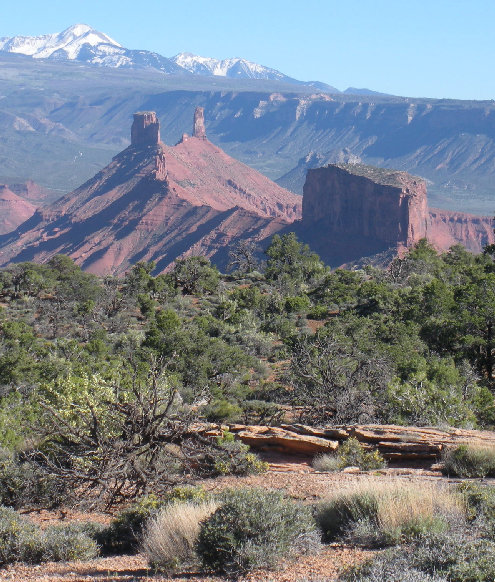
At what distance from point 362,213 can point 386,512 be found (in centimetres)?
10269

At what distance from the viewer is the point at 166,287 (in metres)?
42.6

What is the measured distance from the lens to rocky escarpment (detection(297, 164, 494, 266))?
4067 inches

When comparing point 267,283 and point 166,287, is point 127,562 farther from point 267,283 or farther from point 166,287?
point 267,283

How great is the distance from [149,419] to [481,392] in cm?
1104

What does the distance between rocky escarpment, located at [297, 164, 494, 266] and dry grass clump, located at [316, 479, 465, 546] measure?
9257 cm

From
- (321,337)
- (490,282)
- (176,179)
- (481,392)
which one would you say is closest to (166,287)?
(321,337)

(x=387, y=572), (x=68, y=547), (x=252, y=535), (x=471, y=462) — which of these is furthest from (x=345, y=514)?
(x=471, y=462)

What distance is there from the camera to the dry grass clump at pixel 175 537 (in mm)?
8719

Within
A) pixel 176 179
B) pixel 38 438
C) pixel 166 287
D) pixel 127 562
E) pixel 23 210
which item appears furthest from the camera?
pixel 23 210

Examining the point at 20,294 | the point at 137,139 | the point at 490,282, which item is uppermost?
the point at 137,139

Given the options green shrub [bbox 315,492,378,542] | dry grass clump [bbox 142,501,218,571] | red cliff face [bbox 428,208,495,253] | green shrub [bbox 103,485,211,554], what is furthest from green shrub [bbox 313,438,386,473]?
red cliff face [bbox 428,208,495,253]

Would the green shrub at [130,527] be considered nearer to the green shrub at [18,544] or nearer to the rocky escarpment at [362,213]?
the green shrub at [18,544]

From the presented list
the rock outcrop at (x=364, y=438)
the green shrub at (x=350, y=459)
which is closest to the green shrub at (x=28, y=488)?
the rock outcrop at (x=364, y=438)

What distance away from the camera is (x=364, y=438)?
14.7 metres
